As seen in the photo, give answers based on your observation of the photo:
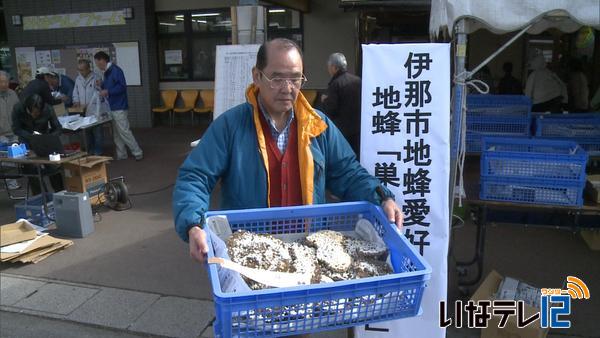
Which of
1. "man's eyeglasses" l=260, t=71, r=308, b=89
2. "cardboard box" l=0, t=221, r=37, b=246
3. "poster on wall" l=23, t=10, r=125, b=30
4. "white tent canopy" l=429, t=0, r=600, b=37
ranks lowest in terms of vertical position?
"cardboard box" l=0, t=221, r=37, b=246

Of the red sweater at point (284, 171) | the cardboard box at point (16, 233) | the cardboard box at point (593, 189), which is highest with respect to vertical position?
the red sweater at point (284, 171)

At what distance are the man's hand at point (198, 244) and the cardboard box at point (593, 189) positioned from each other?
10.7ft

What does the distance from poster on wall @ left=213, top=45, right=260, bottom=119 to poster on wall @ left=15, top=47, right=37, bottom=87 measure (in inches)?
444

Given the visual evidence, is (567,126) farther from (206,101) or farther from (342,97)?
(206,101)

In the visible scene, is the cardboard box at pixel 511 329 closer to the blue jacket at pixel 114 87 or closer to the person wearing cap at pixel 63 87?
the blue jacket at pixel 114 87

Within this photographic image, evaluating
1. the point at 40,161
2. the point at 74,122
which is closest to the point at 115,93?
the point at 74,122

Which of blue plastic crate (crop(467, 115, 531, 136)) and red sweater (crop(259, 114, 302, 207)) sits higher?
red sweater (crop(259, 114, 302, 207))

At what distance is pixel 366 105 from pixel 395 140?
0.29 m

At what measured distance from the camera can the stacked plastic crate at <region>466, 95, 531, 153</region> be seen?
6.66 m

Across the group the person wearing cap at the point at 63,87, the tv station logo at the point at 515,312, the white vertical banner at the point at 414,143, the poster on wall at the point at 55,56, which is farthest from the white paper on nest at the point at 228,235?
the poster on wall at the point at 55,56

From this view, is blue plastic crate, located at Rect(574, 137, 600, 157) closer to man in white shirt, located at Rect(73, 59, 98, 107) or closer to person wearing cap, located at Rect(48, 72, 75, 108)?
man in white shirt, located at Rect(73, 59, 98, 107)

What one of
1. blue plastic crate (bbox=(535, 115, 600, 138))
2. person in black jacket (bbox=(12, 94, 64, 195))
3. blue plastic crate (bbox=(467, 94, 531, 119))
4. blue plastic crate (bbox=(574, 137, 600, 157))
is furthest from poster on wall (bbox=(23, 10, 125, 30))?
blue plastic crate (bbox=(574, 137, 600, 157))

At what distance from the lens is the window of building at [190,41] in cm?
1255

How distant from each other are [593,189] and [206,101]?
34.5ft
